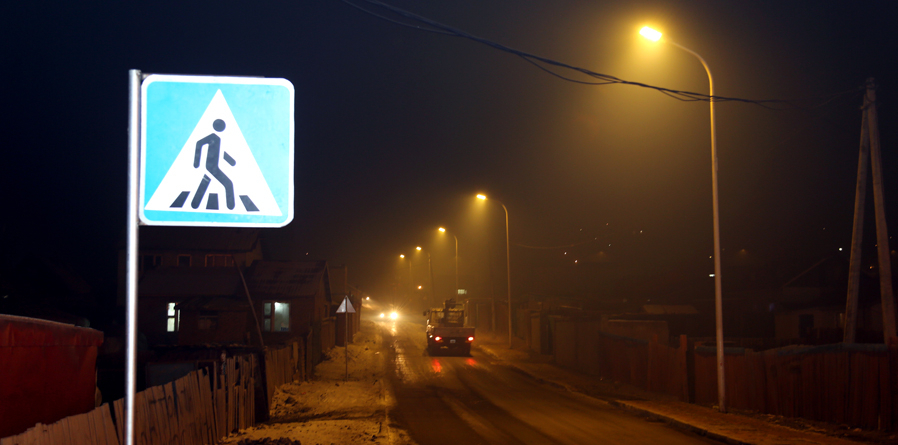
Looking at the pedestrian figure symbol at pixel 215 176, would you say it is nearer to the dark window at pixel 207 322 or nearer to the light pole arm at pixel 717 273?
the light pole arm at pixel 717 273

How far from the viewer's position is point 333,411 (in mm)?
15305

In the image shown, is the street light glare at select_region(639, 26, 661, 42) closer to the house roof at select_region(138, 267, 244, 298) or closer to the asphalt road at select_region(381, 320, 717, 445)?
the asphalt road at select_region(381, 320, 717, 445)

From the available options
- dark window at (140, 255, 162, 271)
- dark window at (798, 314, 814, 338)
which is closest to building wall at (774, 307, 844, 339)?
dark window at (798, 314, 814, 338)

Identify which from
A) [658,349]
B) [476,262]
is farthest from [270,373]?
[476,262]

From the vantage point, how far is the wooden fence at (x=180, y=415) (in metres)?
5.51

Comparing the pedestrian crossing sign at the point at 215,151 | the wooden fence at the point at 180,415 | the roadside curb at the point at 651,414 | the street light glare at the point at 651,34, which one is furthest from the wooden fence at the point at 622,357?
the pedestrian crossing sign at the point at 215,151

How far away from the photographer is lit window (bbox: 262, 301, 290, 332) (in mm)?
39188

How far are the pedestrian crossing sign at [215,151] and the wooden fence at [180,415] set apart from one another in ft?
10.4

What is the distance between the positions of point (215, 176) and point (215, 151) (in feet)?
0.41

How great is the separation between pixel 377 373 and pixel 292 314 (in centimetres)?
1575

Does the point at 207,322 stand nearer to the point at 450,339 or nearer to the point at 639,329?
the point at 450,339

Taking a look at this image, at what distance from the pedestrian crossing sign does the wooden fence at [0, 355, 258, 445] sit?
10.4 ft

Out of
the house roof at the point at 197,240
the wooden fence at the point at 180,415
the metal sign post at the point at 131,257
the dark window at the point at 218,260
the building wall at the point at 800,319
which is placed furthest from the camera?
the dark window at the point at 218,260

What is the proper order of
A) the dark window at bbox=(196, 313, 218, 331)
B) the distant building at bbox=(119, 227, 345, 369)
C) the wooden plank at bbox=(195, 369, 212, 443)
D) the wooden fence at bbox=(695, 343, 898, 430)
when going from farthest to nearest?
1. the distant building at bbox=(119, 227, 345, 369)
2. the dark window at bbox=(196, 313, 218, 331)
3. the wooden fence at bbox=(695, 343, 898, 430)
4. the wooden plank at bbox=(195, 369, 212, 443)
